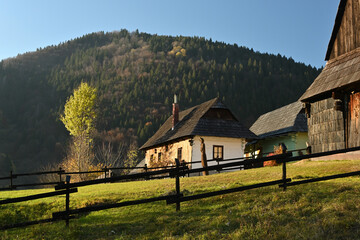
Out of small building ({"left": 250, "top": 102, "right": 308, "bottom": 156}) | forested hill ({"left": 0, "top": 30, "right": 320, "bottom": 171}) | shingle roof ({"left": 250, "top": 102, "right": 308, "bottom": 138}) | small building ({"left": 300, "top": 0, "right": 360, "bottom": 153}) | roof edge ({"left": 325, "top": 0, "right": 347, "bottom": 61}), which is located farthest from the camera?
forested hill ({"left": 0, "top": 30, "right": 320, "bottom": 171})

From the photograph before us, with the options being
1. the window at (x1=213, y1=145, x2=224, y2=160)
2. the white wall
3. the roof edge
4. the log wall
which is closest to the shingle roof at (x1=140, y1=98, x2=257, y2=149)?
the white wall

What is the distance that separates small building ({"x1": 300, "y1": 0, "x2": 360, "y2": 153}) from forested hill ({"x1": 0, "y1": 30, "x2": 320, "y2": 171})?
6458 centimetres

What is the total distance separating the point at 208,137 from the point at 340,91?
49.3 feet

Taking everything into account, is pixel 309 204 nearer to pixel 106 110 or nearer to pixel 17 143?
pixel 106 110

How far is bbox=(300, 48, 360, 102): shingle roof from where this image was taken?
1844 centimetres

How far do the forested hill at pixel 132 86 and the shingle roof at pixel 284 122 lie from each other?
4358 centimetres

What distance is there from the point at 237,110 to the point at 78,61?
225ft

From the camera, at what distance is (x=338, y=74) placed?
19.7 m

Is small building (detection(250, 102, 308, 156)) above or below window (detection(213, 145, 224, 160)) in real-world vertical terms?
above

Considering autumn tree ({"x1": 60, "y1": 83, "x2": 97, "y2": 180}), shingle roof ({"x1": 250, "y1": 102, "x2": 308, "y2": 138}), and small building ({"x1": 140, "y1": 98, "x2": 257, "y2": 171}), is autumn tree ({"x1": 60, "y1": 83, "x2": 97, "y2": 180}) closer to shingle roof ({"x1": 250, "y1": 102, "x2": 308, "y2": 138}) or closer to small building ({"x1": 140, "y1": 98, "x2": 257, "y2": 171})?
small building ({"x1": 140, "y1": 98, "x2": 257, "y2": 171})

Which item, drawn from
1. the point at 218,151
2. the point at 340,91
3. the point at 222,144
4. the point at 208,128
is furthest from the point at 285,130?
the point at 340,91

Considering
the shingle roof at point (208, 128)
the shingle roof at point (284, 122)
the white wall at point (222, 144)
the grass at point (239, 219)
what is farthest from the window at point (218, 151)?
the grass at point (239, 219)

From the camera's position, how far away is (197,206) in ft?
35.2

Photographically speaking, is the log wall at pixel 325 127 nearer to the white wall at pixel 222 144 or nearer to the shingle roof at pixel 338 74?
the shingle roof at pixel 338 74
